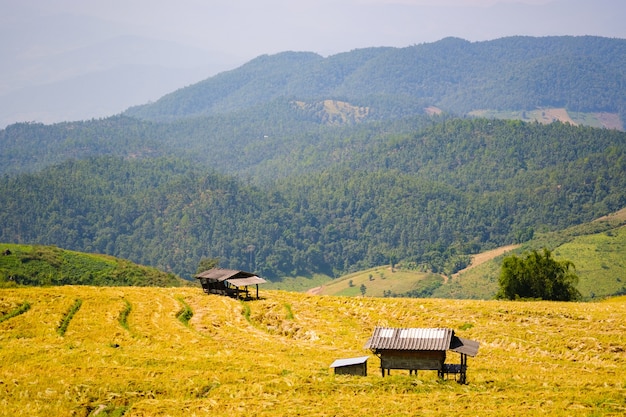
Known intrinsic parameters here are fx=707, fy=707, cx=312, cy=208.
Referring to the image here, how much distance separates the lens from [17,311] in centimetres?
5688

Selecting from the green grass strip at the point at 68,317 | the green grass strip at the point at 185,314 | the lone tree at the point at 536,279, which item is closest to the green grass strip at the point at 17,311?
the green grass strip at the point at 68,317

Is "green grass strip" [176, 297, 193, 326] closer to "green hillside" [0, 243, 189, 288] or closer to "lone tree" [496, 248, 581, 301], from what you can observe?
"lone tree" [496, 248, 581, 301]

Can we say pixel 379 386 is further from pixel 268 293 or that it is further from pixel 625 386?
pixel 268 293

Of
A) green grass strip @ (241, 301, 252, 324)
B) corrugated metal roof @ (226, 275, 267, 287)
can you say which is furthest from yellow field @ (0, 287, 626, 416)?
corrugated metal roof @ (226, 275, 267, 287)

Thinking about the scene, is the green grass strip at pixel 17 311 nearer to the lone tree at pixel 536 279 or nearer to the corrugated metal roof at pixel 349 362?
the corrugated metal roof at pixel 349 362

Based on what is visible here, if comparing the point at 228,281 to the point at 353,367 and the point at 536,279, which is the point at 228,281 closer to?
the point at 353,367

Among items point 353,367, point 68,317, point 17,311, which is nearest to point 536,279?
point 353,367

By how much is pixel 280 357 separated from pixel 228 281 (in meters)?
21.7

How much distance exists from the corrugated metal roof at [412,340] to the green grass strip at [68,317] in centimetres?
2520

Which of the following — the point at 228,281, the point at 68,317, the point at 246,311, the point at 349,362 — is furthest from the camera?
the point at 228,281

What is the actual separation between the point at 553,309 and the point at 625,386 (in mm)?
23152

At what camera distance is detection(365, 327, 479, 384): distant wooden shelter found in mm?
38062

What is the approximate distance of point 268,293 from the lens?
236 feet

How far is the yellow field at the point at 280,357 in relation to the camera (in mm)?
34875
